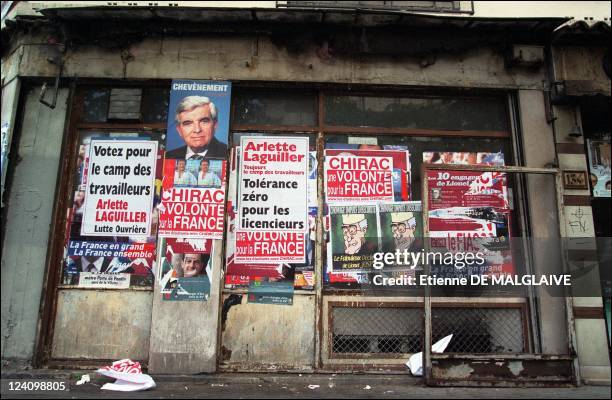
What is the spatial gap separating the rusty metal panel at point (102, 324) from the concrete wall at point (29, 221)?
12.6 inches

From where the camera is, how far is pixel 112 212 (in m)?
6.07

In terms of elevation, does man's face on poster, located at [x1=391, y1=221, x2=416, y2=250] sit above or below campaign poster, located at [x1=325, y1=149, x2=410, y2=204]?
below

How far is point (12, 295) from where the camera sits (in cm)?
570

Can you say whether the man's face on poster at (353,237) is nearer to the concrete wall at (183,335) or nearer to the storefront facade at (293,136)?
the storefront facade at (293,136)

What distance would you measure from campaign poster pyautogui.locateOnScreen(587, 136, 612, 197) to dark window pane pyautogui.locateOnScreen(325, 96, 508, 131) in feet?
4.76

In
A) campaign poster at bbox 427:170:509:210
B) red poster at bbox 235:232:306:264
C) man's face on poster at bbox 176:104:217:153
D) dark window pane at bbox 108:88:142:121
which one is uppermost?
dark window pane at bbox 108:88:142:121

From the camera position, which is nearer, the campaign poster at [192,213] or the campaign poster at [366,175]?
the campaign poster at [192,213]

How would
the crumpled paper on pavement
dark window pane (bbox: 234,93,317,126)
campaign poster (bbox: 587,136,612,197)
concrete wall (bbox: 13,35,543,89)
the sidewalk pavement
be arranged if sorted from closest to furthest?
the sidewalk pavement
the crumpled paper on pavement
concrete wall (bbox: 13,35,543,89)
dark window pane (bbox: 234,93,317,126)
campaign poster (bbox: 587,136,612,197)

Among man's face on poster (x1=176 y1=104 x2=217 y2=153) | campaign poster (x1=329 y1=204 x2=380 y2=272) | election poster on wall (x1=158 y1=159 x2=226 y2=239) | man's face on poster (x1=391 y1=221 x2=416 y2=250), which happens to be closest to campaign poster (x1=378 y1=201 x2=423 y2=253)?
man's face on poster (x1=391 y1=221 x2=416 y2=250)

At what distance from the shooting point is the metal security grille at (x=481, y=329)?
19.2 feet

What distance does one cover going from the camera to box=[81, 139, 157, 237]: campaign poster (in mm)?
6035

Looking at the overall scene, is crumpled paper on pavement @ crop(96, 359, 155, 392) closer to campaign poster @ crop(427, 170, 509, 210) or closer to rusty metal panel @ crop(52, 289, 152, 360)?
rusty metal panel @ crop(52, 289, 152, 360)

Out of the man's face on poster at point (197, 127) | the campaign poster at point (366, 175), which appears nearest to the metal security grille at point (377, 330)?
the campaign poster at point (366, 175)

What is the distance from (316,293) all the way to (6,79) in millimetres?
5170
